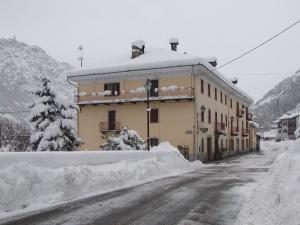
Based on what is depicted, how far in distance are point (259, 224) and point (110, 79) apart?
3320 cm

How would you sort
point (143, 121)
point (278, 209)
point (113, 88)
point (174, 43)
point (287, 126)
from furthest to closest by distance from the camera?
point (287, 126)
point (174, 43)
point (113, 88)
point (143, 121)
point (278, 209)

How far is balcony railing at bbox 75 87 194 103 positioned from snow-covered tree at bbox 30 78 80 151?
8.49m

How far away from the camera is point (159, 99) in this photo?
36438 millimetres

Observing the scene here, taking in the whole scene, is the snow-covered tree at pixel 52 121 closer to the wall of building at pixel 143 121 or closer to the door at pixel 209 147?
the wall of building at pixel 143 121

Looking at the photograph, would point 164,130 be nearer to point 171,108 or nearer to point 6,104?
point 171,108

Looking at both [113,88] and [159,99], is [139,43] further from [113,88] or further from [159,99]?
[159,99]

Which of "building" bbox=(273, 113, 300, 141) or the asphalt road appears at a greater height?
"building" bbox=(273, 113, 300, 141)

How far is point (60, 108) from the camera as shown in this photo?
1176 inches

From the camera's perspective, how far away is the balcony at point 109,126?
129 ft

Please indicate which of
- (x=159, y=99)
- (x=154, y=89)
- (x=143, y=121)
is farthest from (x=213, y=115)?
(x=154, y=89)

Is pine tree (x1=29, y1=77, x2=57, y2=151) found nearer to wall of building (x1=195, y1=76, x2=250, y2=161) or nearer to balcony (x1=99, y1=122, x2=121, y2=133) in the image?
balcony (x1=99, y1=122, x2=121, y2=133)

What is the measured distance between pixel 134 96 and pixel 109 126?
3.85 meters

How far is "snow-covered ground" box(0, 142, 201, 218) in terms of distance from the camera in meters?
9.77

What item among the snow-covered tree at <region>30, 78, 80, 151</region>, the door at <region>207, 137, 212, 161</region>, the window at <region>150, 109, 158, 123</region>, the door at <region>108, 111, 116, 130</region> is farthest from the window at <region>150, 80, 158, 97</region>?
the snow-covered tree at <region>30, 78, 80, 151</region>
